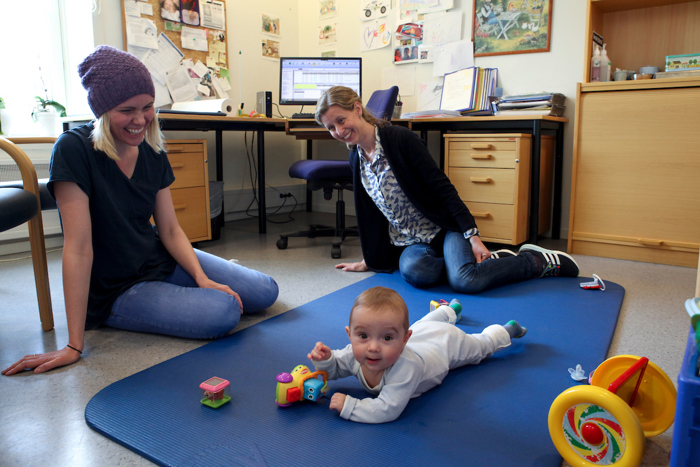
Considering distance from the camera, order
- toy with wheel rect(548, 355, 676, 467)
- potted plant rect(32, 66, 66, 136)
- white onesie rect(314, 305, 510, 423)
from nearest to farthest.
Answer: toy with wheel rect(548, 355, 676, 467) < white onesie rect(314, 305, 510, 423) < potted plant rect(32, 66, 66, 136)

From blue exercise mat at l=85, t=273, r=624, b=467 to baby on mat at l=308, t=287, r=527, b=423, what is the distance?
0.13ft

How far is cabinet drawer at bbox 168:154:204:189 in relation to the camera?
2672mm

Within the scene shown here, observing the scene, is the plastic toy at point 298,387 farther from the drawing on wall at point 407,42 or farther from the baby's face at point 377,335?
the drawing on wall at point 407,42

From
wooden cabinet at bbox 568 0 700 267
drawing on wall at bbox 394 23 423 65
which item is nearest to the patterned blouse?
wooden cabinet at bbox 568 0 700 267

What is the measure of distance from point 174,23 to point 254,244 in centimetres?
156

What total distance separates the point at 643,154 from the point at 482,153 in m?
0.74

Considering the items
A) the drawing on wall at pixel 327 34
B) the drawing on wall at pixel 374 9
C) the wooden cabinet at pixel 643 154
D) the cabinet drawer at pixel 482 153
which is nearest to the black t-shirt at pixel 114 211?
the cabinet drawer at pixel 482 153

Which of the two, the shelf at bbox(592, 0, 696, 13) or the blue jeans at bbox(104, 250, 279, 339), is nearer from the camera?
the blue jeans at bbox(104, 250, 279, 339)

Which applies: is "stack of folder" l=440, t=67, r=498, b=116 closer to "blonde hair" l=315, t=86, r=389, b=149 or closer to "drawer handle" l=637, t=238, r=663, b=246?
"drawer handle" l=637, t=238, r=663, b=246

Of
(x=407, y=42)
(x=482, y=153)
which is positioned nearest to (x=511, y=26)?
(x=407, y=42)

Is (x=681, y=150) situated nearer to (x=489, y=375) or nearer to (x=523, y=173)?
(x=523, y=173)

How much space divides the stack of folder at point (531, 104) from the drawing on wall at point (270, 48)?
1927mm

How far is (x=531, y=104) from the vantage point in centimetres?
281

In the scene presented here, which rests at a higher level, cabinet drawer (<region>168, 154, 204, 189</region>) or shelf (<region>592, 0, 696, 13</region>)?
shelf (<region>592, 0, 696, 13</region>)
